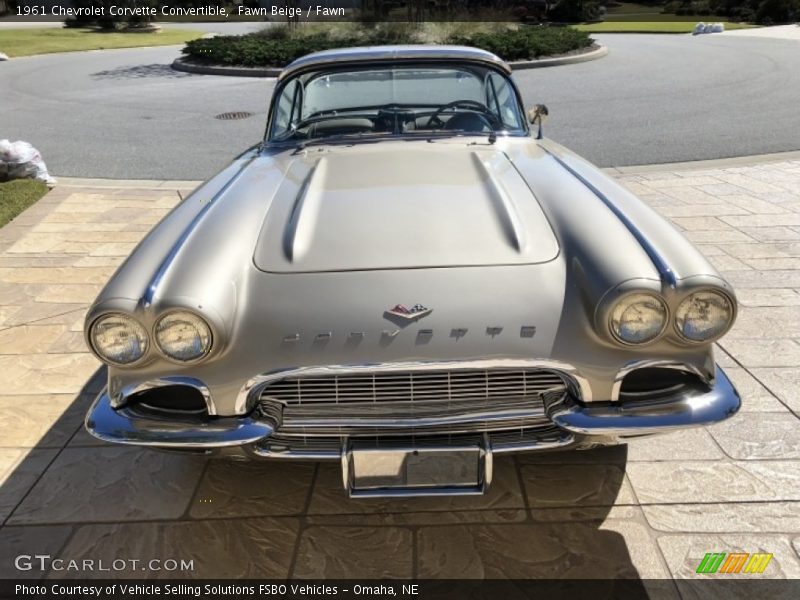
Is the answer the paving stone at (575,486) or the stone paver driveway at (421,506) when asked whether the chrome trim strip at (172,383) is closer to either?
the stone paver driveway at (421,506)

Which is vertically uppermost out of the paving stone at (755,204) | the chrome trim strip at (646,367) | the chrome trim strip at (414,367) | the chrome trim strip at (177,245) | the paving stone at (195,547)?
the chrome trim strip at (177,245)

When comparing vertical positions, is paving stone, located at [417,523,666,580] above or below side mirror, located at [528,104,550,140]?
below

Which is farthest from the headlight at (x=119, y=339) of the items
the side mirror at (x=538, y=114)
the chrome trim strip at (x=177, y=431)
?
the side mirror at (x=538, y=114)

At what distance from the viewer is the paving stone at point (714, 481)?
2426 millimetres

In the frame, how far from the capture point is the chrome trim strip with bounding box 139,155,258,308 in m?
2.07

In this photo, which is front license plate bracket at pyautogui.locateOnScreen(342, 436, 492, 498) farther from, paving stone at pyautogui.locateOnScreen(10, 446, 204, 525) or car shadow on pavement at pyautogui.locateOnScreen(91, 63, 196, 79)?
car shadow on pavement at pyautogui.locateOnScreen(91, 63, 196, 79)

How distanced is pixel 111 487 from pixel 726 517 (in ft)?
7.05

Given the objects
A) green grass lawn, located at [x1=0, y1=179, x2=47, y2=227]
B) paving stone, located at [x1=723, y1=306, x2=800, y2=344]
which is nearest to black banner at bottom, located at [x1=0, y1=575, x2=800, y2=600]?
paving stone, located at [x1=723, y1=306, x2=800, y2=344]

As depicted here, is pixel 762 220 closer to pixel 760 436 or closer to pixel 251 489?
pixel 760 436

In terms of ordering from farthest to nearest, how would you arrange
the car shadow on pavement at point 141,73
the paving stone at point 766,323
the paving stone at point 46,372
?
the car shadow on pavement at point 141,73
the paving stone at point 766,323
the paving stone at point 46,372

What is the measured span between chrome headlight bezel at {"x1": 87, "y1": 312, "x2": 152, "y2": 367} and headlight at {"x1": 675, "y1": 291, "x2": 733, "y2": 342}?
1.58 meters

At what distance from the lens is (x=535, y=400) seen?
6.85 feet

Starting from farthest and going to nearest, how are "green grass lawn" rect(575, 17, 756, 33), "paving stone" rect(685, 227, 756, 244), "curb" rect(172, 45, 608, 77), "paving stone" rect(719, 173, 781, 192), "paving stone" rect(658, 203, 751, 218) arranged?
"green grass lawn" rect(575, 17, 756, 33) < "curb" rect(172, 45, 608, 77) < "paving stone" rect(719, 173, 781, 192) < "paving stone" rect(658, 203, 751, 218) < "paving stone" rect(685, 227, 756, 244)

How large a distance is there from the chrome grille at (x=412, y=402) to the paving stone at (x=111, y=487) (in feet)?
2.34
